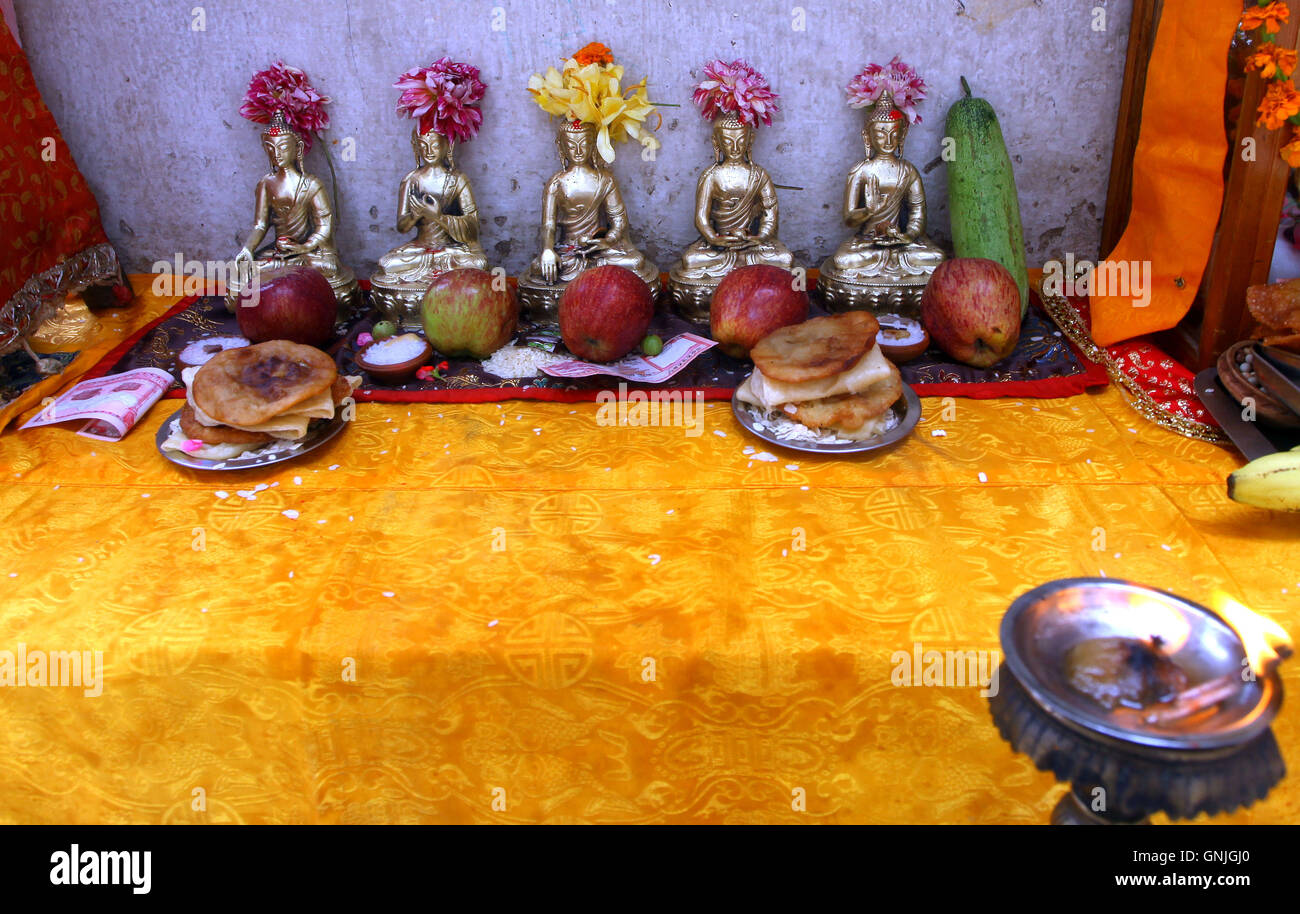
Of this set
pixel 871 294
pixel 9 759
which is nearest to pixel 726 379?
pixel 871 294

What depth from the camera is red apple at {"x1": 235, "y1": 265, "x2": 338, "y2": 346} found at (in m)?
2.15

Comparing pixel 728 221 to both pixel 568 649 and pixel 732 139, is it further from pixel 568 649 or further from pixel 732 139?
pixel 568 649

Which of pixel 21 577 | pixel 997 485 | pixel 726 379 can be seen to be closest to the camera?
pixel 21 577

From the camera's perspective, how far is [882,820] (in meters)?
1.32

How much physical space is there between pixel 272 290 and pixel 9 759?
1.20 metres

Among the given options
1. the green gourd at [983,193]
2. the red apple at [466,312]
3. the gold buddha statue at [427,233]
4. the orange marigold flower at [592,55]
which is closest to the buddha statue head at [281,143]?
the gold buddha statue at [427,233]

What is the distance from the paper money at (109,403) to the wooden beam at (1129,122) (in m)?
2.56

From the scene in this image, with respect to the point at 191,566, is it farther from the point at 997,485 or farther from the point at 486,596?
the point at 997,485

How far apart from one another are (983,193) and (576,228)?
1130 millimetres

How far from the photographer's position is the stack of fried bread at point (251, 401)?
65.2 inches

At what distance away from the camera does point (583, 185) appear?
2.42 metres

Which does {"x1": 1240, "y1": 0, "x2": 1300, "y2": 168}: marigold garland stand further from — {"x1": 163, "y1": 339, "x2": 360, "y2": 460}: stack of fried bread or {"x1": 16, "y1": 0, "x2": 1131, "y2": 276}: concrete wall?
{"x1": 163, "y1": 339, "x2": 360, "y2": 460}: stack of fried bread

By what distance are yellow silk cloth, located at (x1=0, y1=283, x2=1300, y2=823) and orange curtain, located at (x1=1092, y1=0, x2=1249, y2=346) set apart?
74 centimetres

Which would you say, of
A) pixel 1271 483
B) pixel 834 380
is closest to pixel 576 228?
pixel 834 380
